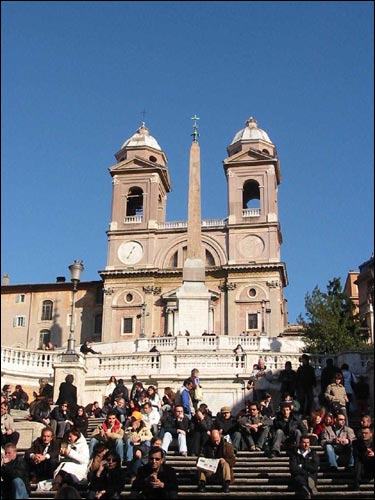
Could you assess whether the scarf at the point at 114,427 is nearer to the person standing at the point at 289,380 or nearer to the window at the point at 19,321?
the person standing at the point at 289,380

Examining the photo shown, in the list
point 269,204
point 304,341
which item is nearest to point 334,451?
point 304,341

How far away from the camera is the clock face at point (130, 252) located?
193 ft

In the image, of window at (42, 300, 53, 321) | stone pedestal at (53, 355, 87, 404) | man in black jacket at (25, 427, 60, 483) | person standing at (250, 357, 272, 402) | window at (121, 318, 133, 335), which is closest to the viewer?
man in black jacket at (25, 427, 60, 483)

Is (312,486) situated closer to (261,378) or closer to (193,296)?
(261,378)

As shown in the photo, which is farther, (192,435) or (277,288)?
(277,288)

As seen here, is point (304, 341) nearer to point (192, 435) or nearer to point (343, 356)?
point (343, 356)

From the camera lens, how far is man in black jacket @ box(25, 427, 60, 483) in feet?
46.1

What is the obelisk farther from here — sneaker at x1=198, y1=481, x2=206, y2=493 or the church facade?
sneaker at x1=198, y1=481, x2=206, y2=493

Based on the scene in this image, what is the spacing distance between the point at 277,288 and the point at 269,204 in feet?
22.1

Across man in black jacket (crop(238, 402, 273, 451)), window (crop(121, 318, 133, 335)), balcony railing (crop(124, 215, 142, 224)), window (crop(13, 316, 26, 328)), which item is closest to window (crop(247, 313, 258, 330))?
window (crop(121, 318, 133, 335))

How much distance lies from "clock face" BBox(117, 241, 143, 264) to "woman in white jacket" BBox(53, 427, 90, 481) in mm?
44839

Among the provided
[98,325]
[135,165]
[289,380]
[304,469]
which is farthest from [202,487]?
[135,165]

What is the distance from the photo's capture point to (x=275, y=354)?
28031 mm

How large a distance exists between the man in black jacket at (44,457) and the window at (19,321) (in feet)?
155
